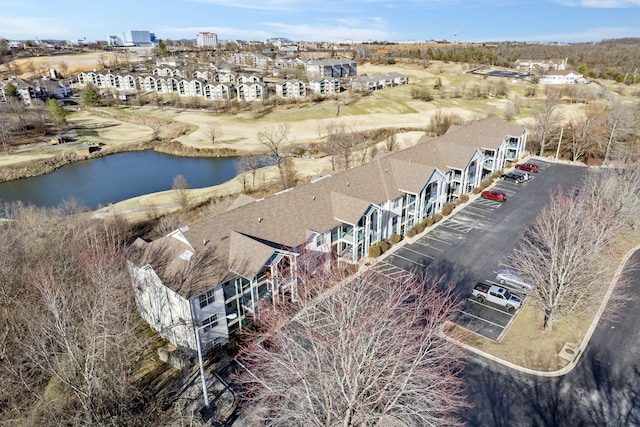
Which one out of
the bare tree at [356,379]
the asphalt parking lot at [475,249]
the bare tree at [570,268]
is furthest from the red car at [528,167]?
the bare tree at [356,379]

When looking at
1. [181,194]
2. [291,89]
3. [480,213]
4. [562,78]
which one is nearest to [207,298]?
[181,194]

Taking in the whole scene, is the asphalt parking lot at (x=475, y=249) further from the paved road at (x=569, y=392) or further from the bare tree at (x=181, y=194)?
the bare tree at (x=181, y=194)

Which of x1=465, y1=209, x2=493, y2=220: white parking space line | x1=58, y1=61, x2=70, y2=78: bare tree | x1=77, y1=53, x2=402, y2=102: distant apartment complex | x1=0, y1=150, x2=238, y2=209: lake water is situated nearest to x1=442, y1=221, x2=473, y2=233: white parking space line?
x1=465, y1=209, x2=493, y2=220: white parking space line

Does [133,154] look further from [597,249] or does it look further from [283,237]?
[597,249]

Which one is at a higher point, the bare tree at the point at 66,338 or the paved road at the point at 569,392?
the bare tree at the point at 66,338

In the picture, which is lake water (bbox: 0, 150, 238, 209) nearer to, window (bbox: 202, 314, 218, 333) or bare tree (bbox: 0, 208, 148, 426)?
bare tree (bbox: 0, 208, 148, 426)

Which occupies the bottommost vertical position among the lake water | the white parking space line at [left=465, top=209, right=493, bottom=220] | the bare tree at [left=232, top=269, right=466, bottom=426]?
the lake water

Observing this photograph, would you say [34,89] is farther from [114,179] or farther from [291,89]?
[114,179]
